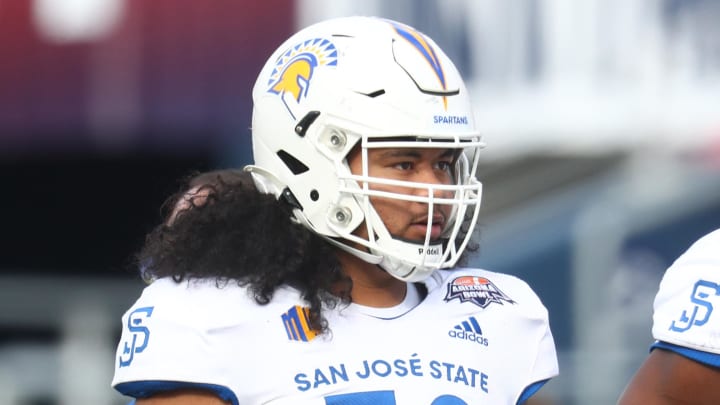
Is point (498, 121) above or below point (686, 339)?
below

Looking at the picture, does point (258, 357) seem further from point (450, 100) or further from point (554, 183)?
point (554, 183)

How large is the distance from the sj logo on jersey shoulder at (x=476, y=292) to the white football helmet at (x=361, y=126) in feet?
0.28

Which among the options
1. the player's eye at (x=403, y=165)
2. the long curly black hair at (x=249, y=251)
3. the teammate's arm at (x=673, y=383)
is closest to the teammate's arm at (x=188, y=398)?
the long curly black hair at (x=249, y=251)

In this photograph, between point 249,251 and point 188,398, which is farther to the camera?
point 249,251

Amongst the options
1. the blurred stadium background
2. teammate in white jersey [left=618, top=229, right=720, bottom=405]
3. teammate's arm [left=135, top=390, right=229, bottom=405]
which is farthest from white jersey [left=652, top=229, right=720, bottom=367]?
the blurred stadium background

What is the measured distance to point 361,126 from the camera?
6.89 feet

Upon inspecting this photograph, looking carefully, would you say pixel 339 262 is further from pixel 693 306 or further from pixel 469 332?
pixel 693 306

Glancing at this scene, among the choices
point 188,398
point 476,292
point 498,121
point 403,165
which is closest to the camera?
point 188,398

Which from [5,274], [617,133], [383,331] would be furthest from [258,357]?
[5,274]

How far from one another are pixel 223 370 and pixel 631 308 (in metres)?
3.12

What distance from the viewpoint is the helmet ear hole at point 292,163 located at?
2178mm

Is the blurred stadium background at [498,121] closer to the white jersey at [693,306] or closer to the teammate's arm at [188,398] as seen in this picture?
the white jersey at [693,306]

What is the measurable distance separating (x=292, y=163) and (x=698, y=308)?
2.27ft

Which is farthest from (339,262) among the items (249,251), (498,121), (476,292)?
(498,121)
